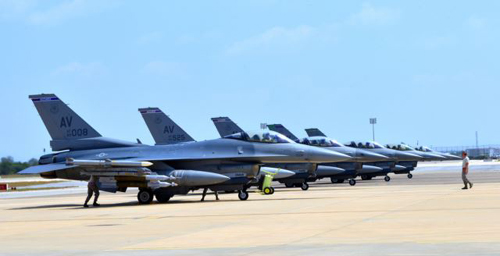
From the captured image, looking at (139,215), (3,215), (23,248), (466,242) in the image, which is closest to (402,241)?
(466,242)

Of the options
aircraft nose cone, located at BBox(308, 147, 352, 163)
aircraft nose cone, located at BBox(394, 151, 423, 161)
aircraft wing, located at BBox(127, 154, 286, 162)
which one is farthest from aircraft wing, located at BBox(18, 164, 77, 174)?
aircraft nose cone, located at BBox(394, 151, 423, 161)

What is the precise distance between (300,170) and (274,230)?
2144cm

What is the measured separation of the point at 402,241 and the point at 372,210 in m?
6.94

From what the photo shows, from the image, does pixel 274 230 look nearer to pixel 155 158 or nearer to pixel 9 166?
pixel 155 158

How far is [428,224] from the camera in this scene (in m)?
15.5

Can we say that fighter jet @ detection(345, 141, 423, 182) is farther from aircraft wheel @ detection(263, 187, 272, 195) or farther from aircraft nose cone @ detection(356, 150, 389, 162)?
aircraft wheel @ detection(263, 187, 272, 195)

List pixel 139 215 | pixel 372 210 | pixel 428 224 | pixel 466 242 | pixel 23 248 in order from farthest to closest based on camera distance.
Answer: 1. pixel 139 215
2. pixel 372 210
3. pixel 428 224
4. pixel 23 248
5. pixel 466 242

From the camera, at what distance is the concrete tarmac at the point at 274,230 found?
12.4 m

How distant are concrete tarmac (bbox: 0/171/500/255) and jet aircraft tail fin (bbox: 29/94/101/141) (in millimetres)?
7118

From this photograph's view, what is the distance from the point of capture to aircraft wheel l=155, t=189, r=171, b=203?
27.9 metres

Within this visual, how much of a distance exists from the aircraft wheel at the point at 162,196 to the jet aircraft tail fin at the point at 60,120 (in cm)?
408

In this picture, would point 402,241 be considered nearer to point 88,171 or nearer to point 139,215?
point 139,215

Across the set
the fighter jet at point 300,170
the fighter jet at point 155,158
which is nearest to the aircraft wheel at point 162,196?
the fighter jet at point 155,158

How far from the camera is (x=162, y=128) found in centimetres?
4106
